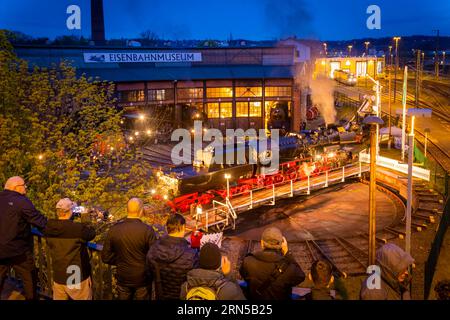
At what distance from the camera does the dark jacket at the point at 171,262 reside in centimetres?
509

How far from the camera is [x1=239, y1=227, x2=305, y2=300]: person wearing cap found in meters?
4.75

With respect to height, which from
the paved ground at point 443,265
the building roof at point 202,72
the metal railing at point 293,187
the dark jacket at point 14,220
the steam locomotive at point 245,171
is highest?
the building roof at point 202,72

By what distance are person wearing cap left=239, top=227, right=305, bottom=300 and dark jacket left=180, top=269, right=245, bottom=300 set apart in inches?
13.3

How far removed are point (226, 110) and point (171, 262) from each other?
37.7 meters

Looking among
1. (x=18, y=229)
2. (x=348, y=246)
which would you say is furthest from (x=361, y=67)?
(x=18, y=229)

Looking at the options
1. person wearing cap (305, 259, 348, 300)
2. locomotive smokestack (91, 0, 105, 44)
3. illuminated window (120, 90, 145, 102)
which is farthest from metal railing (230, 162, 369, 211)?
locomotive smokestack (91, 0, 105, 44)

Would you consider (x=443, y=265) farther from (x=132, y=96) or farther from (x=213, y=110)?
(x=213, y=110)

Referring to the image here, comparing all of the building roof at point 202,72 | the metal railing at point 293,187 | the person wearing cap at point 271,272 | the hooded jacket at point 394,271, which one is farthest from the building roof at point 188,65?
the hooded jacket at point 394,271

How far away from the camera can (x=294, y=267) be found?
15.6 feet

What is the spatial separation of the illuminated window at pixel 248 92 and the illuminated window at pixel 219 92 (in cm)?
72

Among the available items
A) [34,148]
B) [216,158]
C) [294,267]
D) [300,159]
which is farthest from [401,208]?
[294,267]

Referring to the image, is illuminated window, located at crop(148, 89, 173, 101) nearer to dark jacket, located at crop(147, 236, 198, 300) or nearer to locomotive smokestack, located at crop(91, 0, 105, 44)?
locomotive smokestack, located at crop(91, 0, 105, 44)

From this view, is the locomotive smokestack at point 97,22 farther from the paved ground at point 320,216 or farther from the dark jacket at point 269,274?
the dark jacket at point 269,274

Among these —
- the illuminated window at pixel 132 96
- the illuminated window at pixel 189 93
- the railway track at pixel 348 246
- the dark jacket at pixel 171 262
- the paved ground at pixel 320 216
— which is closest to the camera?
the dark jacket at pixel 171 262
